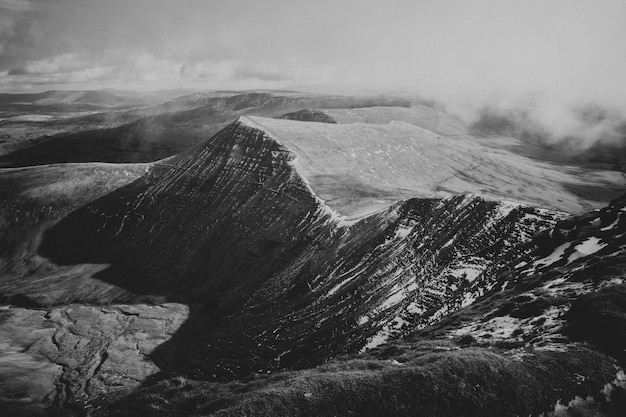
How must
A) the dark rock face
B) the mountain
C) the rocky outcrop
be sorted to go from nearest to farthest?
the mountain → the rocky outcrop → the dark rock face

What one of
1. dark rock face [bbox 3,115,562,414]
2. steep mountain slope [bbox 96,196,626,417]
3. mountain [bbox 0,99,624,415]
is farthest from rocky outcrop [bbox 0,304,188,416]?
steep mountain slope [bbox 96,196,626,417]

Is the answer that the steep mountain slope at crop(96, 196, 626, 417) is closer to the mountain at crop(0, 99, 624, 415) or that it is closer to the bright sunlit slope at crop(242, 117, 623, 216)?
the mountain at crop(0, 99, 624, 415)

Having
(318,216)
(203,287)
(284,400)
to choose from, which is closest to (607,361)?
(284,400)

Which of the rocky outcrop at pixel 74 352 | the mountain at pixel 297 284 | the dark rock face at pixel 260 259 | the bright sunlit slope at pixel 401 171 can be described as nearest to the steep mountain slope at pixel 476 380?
the mountain at pixel 297 284

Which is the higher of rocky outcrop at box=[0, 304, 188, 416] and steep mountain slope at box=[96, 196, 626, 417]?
steep mountain slope at box=[96, 196, 626, 417]

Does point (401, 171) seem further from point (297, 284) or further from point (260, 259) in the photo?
point (297, 284)

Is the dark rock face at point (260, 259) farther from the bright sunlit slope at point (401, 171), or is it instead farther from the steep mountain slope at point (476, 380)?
the steep mountain slope at point (476, 380)
